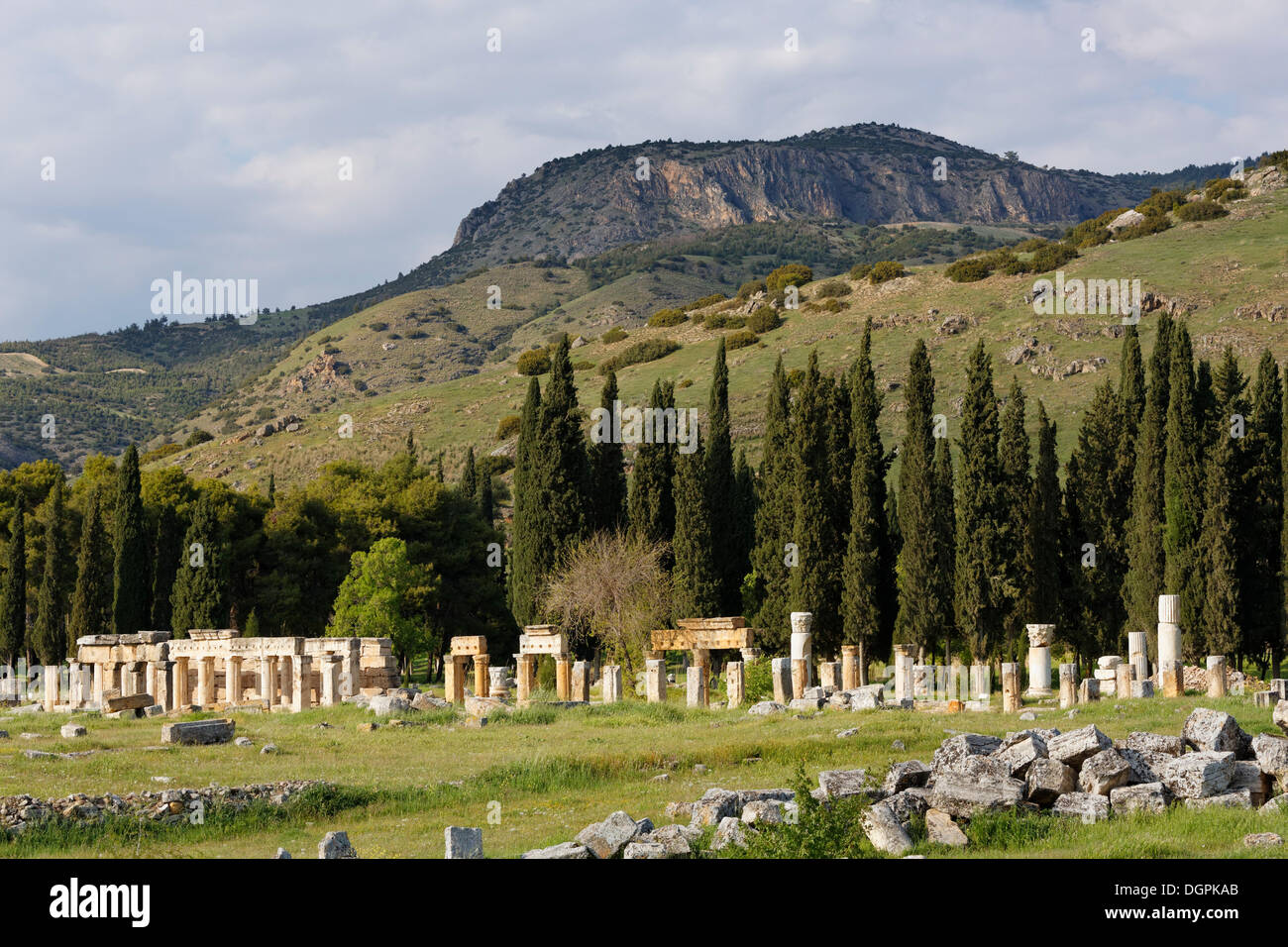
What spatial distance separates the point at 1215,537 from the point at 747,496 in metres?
25.6

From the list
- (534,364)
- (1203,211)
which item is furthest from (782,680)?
(534,364)

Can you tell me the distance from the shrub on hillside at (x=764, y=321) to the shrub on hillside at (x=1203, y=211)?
3054cm

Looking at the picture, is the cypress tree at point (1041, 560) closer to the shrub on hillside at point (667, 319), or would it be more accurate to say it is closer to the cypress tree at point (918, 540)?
the cypress tree at point (918, 540)

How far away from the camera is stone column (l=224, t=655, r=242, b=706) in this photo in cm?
4372

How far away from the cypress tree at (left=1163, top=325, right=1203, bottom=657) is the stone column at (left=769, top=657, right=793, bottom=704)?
1171 centimetres

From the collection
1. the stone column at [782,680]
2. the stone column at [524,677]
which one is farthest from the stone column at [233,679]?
the stone column at [782,680]

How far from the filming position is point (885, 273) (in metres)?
105

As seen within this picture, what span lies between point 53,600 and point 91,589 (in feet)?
8.15

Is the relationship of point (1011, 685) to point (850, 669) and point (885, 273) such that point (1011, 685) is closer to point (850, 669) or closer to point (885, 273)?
point (850, 669)

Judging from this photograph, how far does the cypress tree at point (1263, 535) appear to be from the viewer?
125ft

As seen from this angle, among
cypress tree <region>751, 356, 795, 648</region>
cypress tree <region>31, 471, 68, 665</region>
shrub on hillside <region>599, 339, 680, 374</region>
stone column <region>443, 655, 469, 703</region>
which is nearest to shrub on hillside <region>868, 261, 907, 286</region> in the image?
shrub on hillside <region>599, 339, 680, 374</region>

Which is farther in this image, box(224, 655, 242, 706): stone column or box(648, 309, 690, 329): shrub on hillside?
box(648, 309, 690, 329): shrub on hillside

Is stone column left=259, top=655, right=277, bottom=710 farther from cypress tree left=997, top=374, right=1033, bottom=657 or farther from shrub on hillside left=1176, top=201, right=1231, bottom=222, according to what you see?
shrub on hillside left=1176, top=201, right=1231, bottom=222
